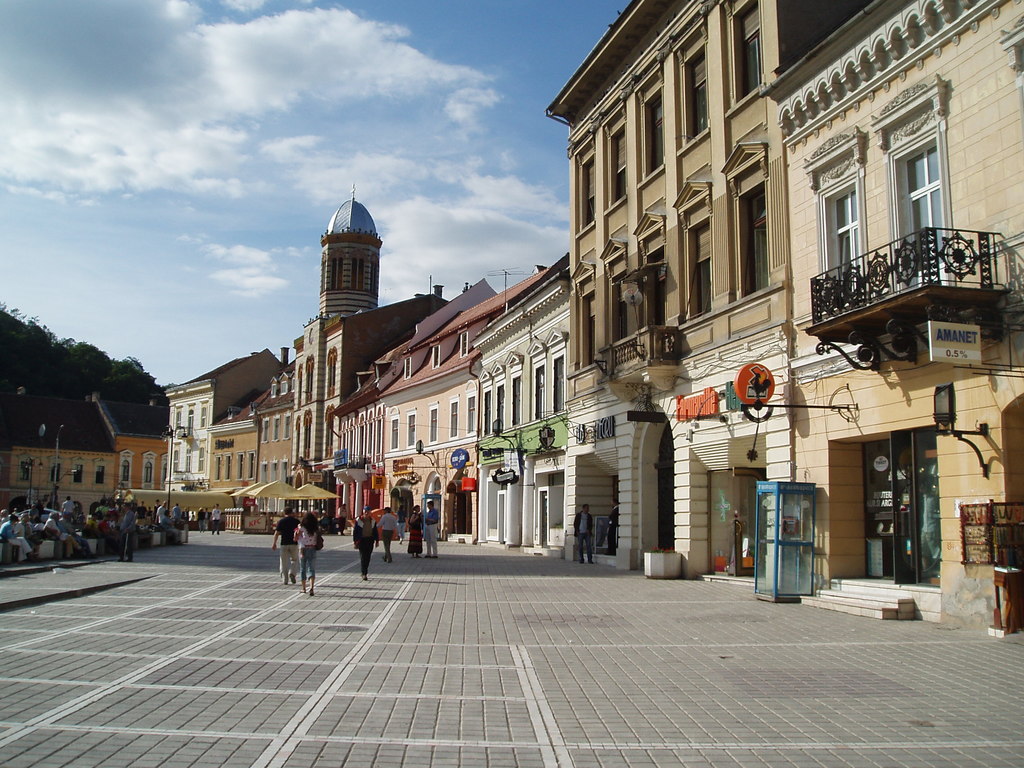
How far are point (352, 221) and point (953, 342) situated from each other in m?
66.2

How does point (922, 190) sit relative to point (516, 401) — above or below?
above

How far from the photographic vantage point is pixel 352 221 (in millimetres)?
74500

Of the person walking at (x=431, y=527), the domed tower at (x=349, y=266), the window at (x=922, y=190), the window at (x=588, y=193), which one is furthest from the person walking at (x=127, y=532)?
the domed tower at (x=349, y=266)

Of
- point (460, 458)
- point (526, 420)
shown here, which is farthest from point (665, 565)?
point (460, 458)

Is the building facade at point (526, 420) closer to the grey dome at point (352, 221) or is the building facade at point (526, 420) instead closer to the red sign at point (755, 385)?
the red sign at point (755, 385)

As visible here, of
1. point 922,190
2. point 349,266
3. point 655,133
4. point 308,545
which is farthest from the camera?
point 349,266

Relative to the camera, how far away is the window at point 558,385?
108 ft

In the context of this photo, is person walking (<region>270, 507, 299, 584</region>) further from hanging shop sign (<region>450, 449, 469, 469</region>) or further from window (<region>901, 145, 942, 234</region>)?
hanging shop sign (<region>450, 449, 469, 469</region>)

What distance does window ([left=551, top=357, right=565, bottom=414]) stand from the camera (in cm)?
3281

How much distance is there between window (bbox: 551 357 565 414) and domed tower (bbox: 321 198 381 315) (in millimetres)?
41638

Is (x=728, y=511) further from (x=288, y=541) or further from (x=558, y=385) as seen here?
(x=558, y=385)

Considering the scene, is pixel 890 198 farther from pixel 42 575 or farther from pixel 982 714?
pixel 42 575

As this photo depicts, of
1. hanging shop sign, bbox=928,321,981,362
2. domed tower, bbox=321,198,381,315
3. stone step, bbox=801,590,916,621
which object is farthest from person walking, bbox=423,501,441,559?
domed tower, bbox=321,198,381,315

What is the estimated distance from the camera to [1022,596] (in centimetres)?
1195
